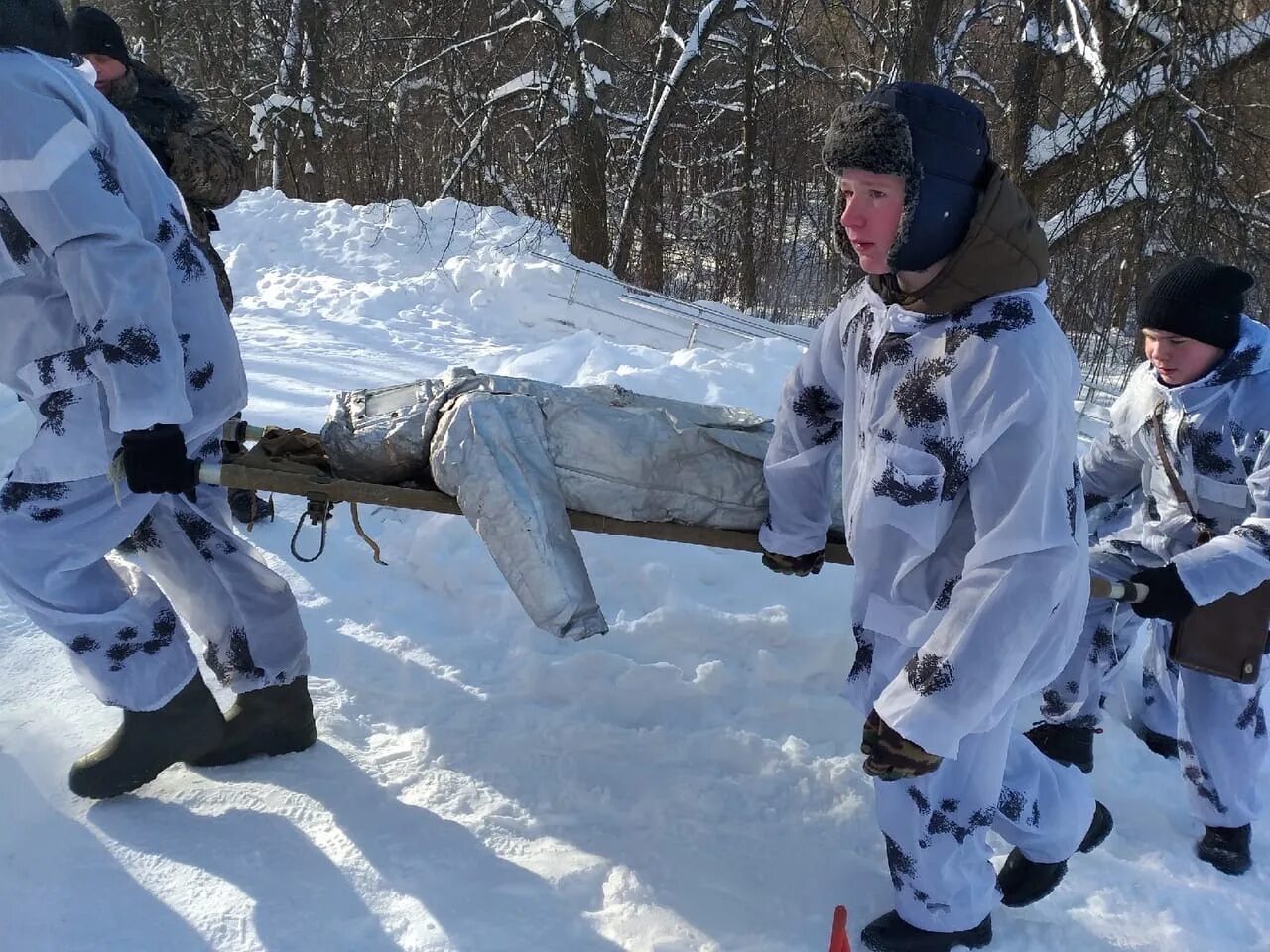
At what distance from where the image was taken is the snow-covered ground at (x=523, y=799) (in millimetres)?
2049

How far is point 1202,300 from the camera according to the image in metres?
2.29

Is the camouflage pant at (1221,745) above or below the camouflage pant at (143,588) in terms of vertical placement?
below

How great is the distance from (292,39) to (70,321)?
1333cm

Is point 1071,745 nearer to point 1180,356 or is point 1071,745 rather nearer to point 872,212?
point 1180,356

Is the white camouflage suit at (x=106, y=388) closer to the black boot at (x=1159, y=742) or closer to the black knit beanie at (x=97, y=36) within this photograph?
the black knit beanie at (x=97, y=36)

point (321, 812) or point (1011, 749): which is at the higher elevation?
point (1011, 749)

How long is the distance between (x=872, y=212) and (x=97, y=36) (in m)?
2.68

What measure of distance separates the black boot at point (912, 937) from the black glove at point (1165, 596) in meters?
0.86

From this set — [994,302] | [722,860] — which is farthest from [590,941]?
[994,302]

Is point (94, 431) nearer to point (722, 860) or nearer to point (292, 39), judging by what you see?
point (722, 860)

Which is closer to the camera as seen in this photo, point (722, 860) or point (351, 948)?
point (351, 948)

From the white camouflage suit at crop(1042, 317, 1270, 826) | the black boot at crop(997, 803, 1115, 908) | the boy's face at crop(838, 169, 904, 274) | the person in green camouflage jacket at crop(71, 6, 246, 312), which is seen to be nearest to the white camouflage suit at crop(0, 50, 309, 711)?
the person in green camouflage jacket at crop(71, 6, 246, 312)

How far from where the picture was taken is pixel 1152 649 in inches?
117

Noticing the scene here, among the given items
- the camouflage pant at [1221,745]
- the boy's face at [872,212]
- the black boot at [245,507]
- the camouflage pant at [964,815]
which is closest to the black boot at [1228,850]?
the camouflage pant at [1221,745]
